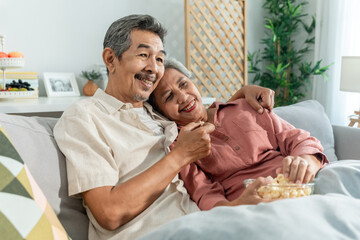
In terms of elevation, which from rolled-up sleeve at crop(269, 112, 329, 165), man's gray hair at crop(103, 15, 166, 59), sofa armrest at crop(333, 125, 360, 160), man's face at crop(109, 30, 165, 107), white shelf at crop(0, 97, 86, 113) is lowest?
sofa armrest at crop(333, 125, 360, 160)

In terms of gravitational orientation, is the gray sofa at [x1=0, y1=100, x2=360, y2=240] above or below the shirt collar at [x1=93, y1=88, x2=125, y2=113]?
below

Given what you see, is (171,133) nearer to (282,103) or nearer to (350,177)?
(350,177)

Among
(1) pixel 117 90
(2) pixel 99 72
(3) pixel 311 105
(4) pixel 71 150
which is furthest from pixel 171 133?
(2) pixel 99 72

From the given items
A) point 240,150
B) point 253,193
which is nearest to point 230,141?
point 240,150

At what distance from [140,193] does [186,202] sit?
21 cm

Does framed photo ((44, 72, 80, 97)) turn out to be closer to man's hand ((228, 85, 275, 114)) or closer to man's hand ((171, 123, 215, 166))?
man's hand ((228, 85, 275, 114))

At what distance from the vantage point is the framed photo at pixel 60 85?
292 cm

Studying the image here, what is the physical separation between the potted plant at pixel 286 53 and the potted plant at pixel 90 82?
168 cm

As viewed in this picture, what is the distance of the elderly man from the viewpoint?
108cm

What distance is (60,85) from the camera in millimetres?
3000

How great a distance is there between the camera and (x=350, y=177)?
1.12m

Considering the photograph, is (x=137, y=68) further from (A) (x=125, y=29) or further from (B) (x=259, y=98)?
(B) (x=259, y=98)

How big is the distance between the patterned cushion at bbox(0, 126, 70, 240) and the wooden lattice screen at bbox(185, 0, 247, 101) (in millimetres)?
2821

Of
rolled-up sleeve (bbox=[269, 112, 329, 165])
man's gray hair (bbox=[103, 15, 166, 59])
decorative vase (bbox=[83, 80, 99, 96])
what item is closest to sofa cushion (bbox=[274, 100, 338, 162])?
rolled-up sleeve (bbox=[269, 112, 329, 165])
